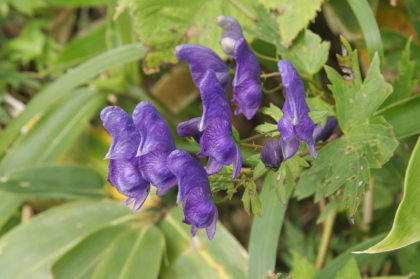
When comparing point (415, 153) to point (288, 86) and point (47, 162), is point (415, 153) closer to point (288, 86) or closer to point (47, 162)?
point (288, 86)

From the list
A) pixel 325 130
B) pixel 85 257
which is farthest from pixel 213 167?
pixel 85 257

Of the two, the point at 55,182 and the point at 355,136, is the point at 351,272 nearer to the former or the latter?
the point at 355,136

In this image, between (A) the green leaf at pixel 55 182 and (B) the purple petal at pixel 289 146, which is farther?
(A) the green leaf at pixel 55 182

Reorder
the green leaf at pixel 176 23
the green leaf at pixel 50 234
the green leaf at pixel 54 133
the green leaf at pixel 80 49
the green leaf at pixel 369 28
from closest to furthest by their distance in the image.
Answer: the green leaf at pixel 369 28
the green leaf at pixel 176 23
the green leaf at pixel 50 234
the green leaf at pixel 54 133
the green leaf at pixel 80 49

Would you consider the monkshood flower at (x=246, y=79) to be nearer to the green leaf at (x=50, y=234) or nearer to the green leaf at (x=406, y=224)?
the green leaf at (x=406, y=224)

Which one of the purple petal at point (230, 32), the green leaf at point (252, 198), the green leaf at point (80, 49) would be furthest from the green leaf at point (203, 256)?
the green leaf at point (80, 49)

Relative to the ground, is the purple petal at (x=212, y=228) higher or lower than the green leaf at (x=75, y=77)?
lower

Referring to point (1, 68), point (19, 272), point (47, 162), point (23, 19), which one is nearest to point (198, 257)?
point (19, 272)
